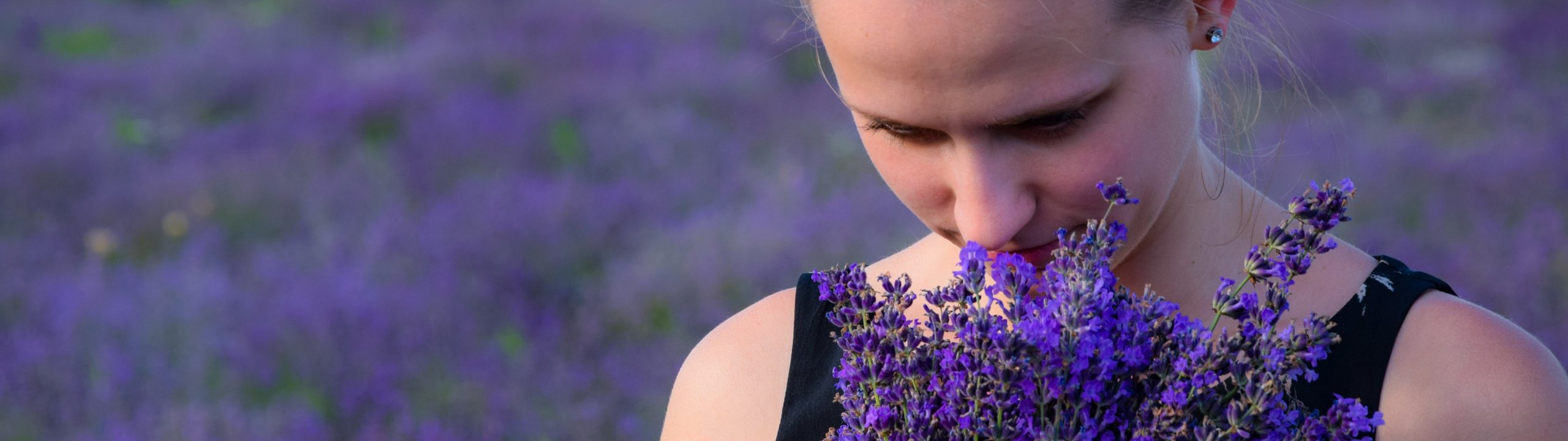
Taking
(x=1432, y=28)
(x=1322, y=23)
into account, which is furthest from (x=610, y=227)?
(x=1432, y=28)

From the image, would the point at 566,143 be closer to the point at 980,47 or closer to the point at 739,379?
the point at 739,379

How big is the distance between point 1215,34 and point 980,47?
38 cm

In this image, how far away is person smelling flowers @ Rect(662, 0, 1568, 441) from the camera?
1275 millimetres

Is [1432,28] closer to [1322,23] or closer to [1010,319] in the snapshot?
[1322,23]

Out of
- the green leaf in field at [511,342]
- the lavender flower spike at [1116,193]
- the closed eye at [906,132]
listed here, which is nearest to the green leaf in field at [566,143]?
the green leaf in field at [511,342]

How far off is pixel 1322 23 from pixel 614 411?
6582 mm

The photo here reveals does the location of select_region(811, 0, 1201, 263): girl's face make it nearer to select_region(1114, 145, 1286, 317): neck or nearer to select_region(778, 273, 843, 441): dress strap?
select_region(1114, 145, 1286, 317): neck

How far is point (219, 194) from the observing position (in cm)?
734

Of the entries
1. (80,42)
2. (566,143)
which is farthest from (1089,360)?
(80,42)

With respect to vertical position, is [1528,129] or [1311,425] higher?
[1528,129]

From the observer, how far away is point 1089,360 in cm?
101

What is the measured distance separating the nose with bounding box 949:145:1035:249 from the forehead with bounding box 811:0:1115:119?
2.7 inches

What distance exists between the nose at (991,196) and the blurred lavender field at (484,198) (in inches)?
92.6

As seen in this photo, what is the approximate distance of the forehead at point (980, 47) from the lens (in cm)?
125
